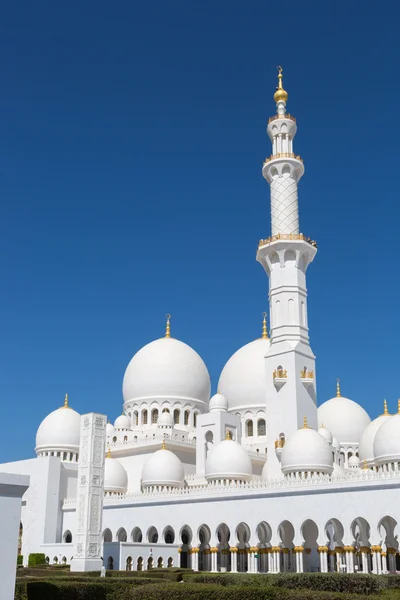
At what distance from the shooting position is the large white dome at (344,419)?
150 ft

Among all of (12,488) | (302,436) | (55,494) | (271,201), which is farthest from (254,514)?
(12,488)

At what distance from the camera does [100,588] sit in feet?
48.6

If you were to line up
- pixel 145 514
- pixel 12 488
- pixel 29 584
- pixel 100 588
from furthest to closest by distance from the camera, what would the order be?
pixel 145 514, pixel 100 588, pixel 29 584, pixel 12 488

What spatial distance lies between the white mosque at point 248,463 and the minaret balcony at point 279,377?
6 centimetres

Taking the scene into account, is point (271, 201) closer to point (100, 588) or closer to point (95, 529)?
point (95, 529)

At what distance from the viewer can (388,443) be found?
104 ft

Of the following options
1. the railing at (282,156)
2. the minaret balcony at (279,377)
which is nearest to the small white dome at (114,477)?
the minaret balcony at (279,377)

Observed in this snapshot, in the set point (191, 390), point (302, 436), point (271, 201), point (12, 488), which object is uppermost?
point (271, 201)

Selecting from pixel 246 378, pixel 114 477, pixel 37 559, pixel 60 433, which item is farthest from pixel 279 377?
pixel 60 433

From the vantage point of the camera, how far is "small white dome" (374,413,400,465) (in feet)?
103

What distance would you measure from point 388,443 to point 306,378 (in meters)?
5.21

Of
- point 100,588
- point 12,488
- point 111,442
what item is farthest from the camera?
point 111,442

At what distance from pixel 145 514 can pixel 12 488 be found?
1047 inches

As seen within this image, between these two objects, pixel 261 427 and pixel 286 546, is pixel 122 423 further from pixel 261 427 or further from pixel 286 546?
pixel 286 546
